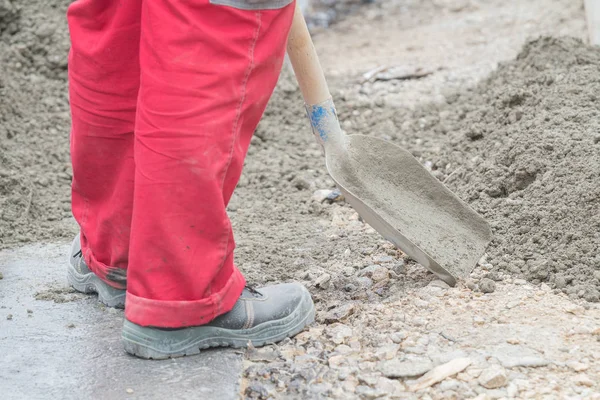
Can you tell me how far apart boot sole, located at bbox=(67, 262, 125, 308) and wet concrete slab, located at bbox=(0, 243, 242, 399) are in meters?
0.03

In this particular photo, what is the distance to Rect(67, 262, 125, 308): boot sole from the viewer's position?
2.69 metres

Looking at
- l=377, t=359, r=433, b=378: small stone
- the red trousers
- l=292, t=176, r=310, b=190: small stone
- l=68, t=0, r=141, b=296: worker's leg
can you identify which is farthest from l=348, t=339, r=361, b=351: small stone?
l=292, t=176, r=310, b=190: small stone

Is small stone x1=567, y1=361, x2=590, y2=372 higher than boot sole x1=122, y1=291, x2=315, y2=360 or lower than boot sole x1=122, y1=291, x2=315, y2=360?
higher

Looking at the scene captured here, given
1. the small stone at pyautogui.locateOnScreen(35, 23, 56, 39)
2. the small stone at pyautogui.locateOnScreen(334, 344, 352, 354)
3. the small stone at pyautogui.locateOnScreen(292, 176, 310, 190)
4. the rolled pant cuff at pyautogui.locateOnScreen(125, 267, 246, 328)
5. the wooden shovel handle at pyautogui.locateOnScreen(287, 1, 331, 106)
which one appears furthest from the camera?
the small stone at pyautogui.locateOnScreen(35, 23, 56, 39)

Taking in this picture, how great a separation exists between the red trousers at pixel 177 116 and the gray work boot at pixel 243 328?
0.05m

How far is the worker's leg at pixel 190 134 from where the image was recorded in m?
2.03

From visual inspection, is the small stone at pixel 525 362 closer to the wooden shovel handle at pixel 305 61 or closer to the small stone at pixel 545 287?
the small stone at pixel 545 287

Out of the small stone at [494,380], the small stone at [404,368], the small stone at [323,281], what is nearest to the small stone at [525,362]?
the small stone at [494,380]

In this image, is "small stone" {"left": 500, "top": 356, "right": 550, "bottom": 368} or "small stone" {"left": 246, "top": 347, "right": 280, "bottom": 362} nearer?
"small stone" {"left": 500, "top": 356, "right": 550, "bottom": 368}

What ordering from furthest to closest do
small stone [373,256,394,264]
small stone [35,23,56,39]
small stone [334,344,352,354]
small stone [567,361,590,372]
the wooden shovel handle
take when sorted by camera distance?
small stone [35,23,56,39] → small stone [373,256,394,264] → the wooden shovel handle → small stone [334,344,352,354] → small stone [567,361,590,372]

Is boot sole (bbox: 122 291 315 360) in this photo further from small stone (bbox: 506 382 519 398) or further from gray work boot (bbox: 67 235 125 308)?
small stone (bbox: 506 382 519 398)

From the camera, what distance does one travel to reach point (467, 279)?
2.69 metres

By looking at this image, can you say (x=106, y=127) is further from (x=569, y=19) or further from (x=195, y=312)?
(x=569, y=19)

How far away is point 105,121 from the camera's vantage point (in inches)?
95.9
